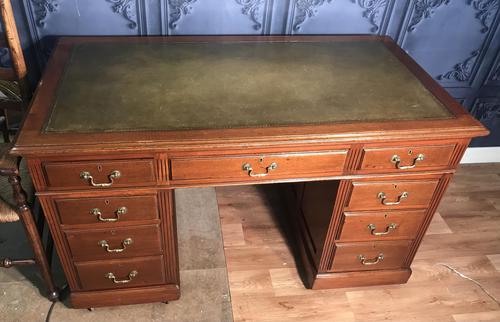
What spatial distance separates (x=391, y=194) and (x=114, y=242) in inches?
36.5

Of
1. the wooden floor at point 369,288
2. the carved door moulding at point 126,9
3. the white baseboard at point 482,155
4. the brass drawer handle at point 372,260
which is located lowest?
the wooden floor at point 369,288

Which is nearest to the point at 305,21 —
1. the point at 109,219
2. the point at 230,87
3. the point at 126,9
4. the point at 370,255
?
the point at 230,87

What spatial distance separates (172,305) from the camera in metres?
1.63

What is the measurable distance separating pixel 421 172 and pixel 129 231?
96 cm

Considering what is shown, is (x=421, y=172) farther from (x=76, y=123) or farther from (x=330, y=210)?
(x=76, y=123)

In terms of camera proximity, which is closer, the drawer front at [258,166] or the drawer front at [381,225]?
the drawer front at [258,166]

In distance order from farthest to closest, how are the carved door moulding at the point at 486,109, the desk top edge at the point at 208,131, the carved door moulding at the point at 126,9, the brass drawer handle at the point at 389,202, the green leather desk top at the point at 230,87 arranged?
the carved door moulding at the point at 486,109, the carved door moulding at the point at 126,9, the brass drawer handle at the point at 389,202, the green leather desk top at the point at 230,87, the desk top edge at the point at 208,131

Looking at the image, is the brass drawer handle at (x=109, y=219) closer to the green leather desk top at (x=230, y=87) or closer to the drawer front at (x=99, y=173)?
the drawer front at (x=99, y=173)

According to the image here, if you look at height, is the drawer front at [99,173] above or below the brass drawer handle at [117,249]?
above

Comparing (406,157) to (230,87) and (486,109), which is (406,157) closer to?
(230,87)

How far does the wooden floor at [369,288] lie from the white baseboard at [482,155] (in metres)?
0.27

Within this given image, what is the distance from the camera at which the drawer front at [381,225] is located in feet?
4.85

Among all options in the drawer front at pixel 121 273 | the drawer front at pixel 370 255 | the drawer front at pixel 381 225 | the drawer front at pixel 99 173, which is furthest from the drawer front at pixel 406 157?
the drawer front at pixel 121 273

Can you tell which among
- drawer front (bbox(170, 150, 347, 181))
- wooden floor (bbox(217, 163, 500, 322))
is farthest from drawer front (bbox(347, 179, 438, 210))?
wooden floor (bbox(217, 163, 500, 322))
